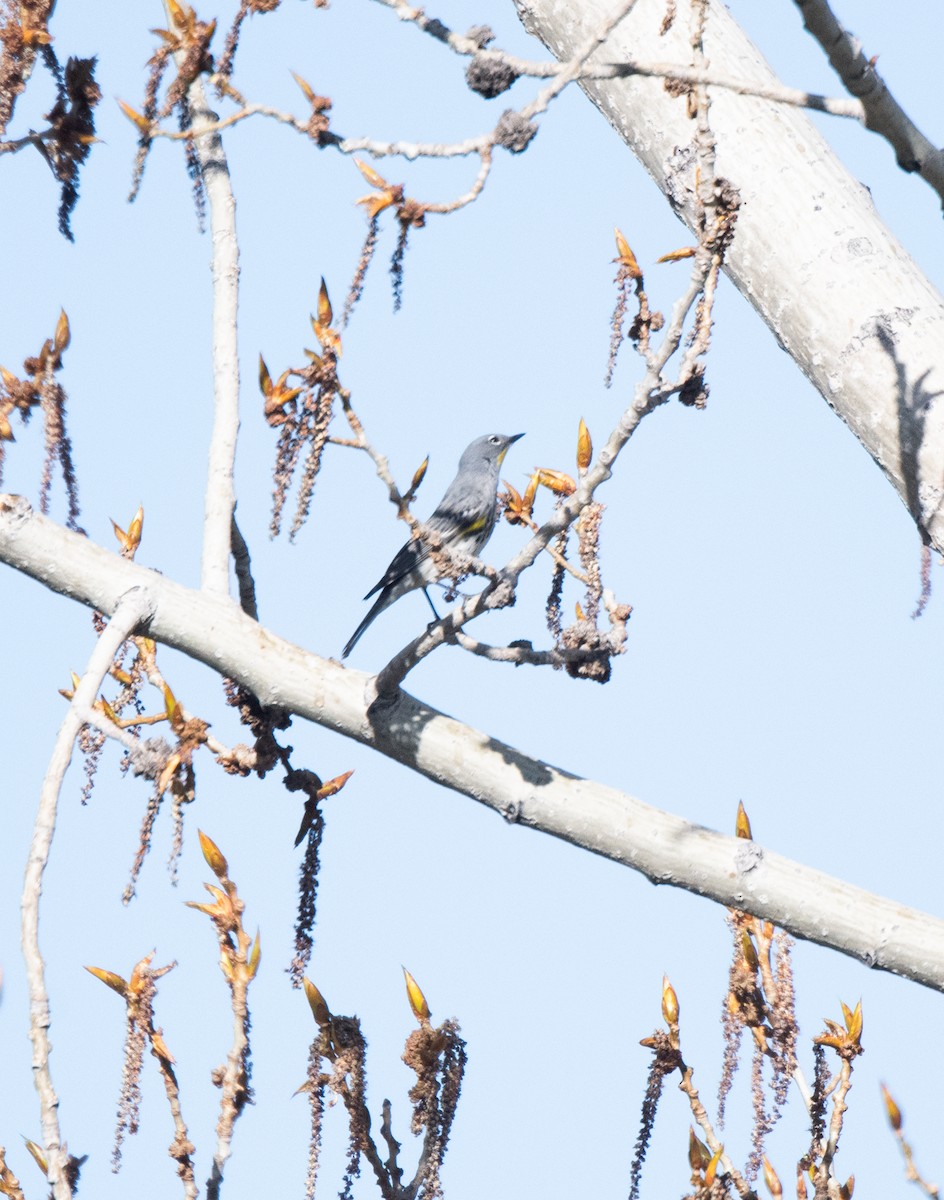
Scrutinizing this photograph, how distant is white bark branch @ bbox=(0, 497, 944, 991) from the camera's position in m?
4.40

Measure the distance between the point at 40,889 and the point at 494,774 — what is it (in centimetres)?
172

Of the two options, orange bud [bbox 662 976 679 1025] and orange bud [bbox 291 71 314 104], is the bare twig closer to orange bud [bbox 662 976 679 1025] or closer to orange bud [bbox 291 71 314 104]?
orange bud [bbox 291 71 314 104]

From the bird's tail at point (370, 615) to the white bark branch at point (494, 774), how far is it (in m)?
4.70

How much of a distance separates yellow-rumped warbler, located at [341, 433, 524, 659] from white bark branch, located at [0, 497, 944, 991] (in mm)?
3336

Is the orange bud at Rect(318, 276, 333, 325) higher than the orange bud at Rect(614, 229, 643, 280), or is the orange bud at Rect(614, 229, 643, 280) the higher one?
the orange bud at Rect(614, 229, 643, 280)

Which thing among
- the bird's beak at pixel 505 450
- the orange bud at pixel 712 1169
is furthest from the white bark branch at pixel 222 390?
the bird's beak at pixel 505 450

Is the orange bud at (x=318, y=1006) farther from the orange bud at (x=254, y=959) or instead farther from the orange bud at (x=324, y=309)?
the orange bud at (x=324, y=309)

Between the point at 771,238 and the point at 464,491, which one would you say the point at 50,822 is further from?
the point at 464,491

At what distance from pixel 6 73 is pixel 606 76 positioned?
7.63ft

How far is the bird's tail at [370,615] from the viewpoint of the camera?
9.61 metres

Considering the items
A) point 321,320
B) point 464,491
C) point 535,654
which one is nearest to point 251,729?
point 535,654

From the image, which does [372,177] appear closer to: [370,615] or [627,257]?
[627,257]

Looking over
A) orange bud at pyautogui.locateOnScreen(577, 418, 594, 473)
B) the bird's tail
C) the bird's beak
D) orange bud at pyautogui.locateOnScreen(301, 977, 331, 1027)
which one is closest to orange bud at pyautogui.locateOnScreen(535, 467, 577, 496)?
orange bud at pyautogui.locateOnScreen(577, 418, 594, 473)

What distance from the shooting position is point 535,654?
4461 mm
